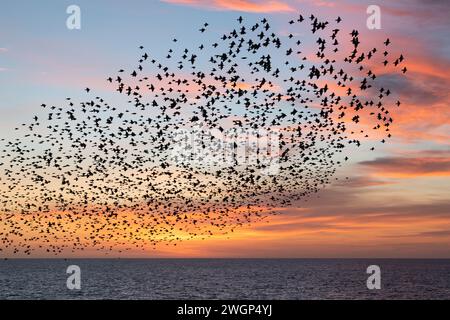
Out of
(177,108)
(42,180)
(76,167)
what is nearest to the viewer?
(177,108)

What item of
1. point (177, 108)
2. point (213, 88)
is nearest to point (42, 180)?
point (177, 108)

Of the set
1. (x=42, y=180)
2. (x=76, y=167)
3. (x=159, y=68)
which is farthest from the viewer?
(x=42, y=180)

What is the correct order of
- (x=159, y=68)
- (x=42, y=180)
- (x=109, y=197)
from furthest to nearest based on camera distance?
(x=109, y=197)
(x=42, y=180)
(x=159, y=68)
